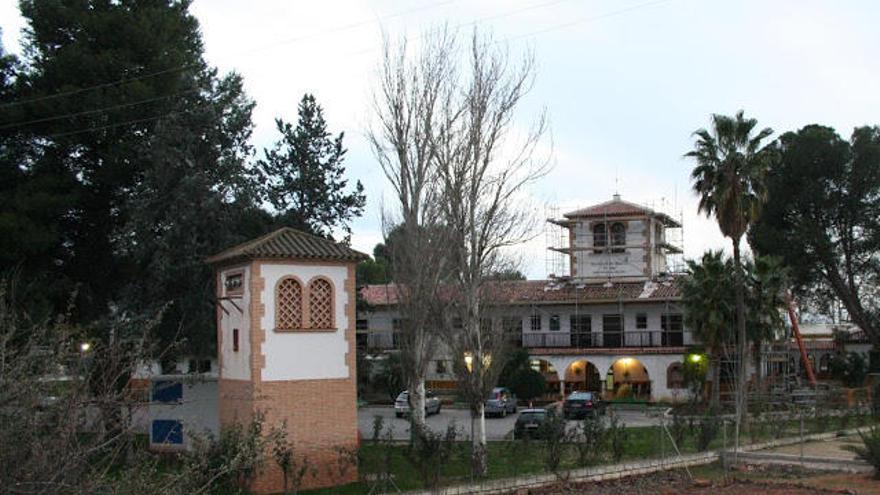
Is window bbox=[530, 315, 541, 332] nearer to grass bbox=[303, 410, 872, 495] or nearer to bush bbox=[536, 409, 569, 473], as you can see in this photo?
grass bbox=[303, 410, 872, 495]

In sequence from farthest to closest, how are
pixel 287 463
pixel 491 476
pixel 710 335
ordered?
pixel 710 335 < pixel 491 476 < pixel 287 463

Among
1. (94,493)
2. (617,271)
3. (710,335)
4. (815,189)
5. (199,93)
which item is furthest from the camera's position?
(617,271)

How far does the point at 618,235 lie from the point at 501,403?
49.4 ft

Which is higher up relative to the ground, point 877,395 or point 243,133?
point 243,133

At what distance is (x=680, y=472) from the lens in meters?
22.3

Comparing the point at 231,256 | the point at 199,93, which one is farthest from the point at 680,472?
the point at 199,93

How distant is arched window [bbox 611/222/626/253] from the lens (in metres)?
53.5

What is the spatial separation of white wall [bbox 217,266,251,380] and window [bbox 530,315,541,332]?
109ft

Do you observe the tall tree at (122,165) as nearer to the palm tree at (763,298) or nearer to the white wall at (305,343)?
the white wall at (305,343)

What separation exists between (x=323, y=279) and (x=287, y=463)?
478cm

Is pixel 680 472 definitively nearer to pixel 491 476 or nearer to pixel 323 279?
pixel 491 476

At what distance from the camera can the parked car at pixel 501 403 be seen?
142 feet

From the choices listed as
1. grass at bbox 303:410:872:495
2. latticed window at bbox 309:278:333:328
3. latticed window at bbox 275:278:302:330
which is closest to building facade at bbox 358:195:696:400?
grass at bbox 303:410:872:495

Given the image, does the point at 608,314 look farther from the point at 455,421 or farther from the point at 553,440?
the point at 553,440
